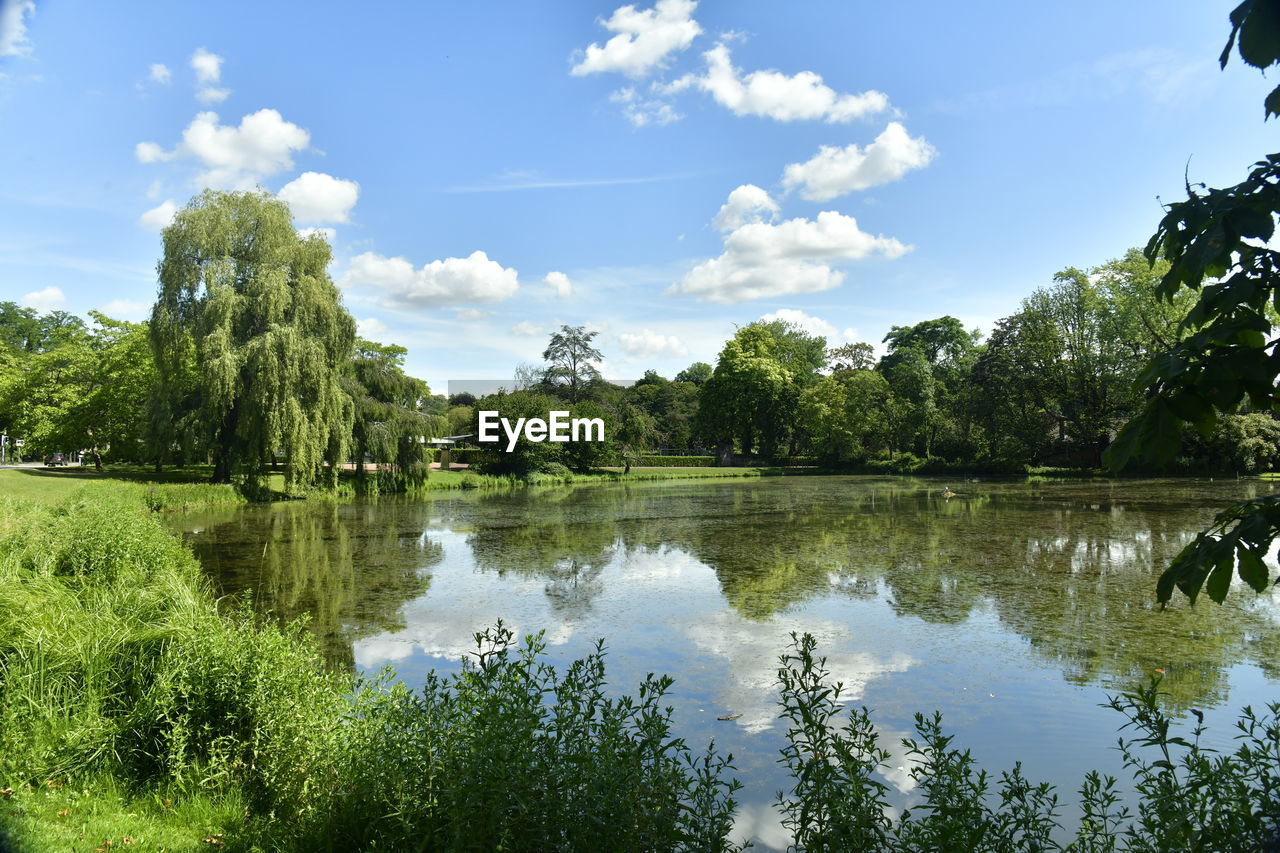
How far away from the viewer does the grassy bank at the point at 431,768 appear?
2941 millimetres

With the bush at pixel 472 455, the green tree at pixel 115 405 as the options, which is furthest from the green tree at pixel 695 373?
the green tree at pixel 115 405

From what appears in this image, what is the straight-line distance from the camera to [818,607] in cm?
1016

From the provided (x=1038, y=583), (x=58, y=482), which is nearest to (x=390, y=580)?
(x=1038, y=583)

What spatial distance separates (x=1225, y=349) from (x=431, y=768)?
3.40m

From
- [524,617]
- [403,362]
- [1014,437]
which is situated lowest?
[524,617]

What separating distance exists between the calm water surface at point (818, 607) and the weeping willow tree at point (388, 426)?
8.45 m

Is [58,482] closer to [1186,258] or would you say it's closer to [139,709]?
[139,709]

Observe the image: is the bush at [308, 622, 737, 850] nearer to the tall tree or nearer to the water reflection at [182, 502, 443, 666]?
the water reflection at [182, 502, 443, 666]

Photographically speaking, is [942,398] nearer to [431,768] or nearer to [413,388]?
[413,388]

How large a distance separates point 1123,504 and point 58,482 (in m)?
32.6

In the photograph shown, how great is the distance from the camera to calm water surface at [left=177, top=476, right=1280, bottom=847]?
6164 mm

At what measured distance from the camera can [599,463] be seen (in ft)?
148

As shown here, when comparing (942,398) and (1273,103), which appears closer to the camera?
(1273,103)

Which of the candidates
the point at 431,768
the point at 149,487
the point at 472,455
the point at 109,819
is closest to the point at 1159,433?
the point at 431,768
